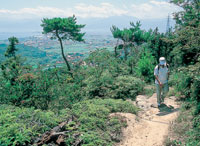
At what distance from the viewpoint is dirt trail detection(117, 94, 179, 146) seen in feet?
13.7

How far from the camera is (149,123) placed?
496 cm

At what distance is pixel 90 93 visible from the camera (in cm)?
730

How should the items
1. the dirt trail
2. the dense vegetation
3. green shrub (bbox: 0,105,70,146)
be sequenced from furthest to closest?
the dirt trail
the dense vegetation
green shrub (bbox: 0,105,70,146)

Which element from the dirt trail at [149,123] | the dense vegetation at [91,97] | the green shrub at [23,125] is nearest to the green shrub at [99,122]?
the dense vegetation at [91,97]

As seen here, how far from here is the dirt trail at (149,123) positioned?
13.7ft

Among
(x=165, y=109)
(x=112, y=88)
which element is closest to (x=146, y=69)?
(x=112, y=88)

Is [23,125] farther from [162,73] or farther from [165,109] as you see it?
[162,73]

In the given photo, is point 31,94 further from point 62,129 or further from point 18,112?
point 62,129

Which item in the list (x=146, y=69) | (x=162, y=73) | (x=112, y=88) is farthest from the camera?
(x=146, y=69)

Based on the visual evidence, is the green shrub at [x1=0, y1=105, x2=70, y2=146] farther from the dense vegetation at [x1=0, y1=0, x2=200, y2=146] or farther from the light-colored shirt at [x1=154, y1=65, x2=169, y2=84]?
Result: the light-colored shirt at [x1=154, y1=65, x2=169, y2=84]

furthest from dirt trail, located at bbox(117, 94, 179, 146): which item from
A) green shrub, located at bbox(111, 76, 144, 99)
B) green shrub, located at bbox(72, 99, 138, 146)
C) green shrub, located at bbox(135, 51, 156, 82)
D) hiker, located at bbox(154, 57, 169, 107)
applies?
green shrub, located at bbox(135, 51, 156, 82)

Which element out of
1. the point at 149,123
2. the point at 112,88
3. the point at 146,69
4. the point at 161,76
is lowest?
the point at 149,123

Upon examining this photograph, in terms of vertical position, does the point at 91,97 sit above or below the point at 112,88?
below

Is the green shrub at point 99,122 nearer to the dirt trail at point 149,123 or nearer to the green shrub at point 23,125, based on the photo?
the dirt trail at point 149,123
